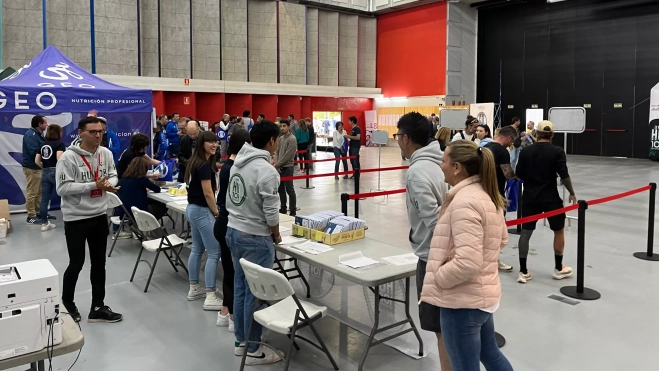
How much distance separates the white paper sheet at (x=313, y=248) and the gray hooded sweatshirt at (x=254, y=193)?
380 mm

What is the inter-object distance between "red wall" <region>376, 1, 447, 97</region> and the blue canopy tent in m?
15.6

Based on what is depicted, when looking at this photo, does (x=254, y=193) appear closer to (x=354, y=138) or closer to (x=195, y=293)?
(x=195, y=293)

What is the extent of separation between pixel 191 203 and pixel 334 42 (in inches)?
802

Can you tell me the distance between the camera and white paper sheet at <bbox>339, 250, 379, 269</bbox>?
313cm

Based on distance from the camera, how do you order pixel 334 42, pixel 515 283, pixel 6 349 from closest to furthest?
1. pixel 6 349
2. pixel 515 283
3. pixel 334 42

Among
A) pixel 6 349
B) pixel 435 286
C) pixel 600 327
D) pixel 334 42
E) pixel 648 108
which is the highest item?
pixel 334 42

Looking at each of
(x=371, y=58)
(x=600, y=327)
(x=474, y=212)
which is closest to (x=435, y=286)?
(x=474, y=212)

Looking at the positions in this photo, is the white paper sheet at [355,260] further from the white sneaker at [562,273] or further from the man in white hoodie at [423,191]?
the white sneaker at [562,273]

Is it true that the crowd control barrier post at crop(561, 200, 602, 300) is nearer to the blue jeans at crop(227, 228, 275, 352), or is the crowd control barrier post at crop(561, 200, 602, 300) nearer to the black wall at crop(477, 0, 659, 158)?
the blue jeans at crop(227, 228, 275, 352)

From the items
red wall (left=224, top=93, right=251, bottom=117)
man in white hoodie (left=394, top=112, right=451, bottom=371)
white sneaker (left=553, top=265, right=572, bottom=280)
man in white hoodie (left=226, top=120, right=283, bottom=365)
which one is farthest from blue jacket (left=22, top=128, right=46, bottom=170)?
red wall (left=224, top=93, right=251, bottom=117)

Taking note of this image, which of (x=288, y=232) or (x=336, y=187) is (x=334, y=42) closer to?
(x=336, y=187)

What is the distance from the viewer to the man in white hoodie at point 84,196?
11.8 ft

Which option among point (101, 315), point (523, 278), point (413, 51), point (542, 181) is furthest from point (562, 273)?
point (413, 51)

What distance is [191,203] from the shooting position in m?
4.11
